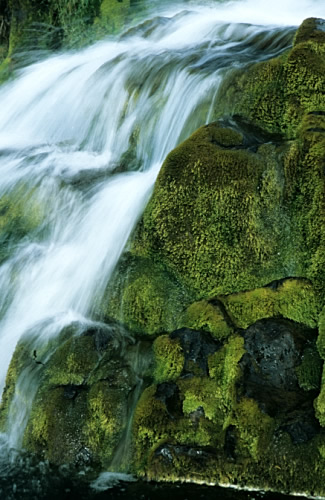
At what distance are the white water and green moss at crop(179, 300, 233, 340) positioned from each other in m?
0.92

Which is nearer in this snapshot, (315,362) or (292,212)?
(315,362)

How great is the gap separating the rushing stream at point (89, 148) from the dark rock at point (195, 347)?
1044 millimetres

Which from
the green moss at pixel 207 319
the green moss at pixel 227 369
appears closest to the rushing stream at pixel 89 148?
the green moss at pixel 207 319

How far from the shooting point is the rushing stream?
6.34 meters

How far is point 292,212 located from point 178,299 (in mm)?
1175

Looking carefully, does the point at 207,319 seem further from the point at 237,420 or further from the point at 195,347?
the point at 237,420

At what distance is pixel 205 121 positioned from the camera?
7.21 meters

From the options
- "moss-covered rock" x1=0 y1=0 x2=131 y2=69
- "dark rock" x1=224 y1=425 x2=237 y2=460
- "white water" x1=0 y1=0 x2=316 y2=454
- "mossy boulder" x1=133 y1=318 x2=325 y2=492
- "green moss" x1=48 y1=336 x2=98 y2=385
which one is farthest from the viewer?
"moss-covered rock" x1=0 y1=0 x2=131 y2=69

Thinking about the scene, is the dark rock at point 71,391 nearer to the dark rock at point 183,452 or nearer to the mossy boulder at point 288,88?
the dark rock at point 183,452

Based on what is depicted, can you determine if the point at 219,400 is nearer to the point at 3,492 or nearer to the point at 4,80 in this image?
the point at 3,492

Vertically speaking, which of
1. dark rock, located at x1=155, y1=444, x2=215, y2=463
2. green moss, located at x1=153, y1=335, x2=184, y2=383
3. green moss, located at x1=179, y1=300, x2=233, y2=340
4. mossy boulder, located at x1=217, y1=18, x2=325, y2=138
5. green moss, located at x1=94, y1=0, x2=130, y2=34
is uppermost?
green moss, located at x1=94, y1=0, x2=130, y2=34

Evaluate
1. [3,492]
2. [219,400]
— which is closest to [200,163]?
[219,400]

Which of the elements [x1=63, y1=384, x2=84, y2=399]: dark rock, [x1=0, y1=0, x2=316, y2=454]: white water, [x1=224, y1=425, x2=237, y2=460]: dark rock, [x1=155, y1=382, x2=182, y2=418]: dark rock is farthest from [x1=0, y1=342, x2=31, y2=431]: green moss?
[x1=224, y1=425, x2=237, y2=460]: dark rock

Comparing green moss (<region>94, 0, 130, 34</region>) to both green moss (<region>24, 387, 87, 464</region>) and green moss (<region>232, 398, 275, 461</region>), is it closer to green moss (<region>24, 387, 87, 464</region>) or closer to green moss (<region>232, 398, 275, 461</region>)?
green moss (<region>24, 387, 87, 464</region>)
